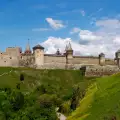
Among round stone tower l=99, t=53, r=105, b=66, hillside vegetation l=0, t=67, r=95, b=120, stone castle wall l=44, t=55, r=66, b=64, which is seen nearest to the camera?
hillside vegetation l=0, t=67, r=95, b=120

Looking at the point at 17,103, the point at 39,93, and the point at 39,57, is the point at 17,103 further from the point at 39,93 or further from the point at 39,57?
the point at 39,57

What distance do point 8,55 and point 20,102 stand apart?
70.3m

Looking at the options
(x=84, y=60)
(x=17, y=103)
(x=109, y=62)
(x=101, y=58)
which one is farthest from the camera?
(x=109, y=62)

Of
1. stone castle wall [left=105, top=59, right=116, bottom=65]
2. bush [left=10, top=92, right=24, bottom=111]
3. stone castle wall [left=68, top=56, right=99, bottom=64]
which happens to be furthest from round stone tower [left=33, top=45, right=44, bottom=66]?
bush [left=10, top=92, right=24, bottom=111]

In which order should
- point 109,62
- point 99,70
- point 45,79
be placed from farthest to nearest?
1. point 109,62
2. point 99,70
3. point 45,79

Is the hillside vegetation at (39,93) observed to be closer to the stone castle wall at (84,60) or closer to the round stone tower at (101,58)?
the stone castle wall at (84,60)

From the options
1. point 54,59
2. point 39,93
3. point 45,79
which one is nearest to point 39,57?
point 54,59

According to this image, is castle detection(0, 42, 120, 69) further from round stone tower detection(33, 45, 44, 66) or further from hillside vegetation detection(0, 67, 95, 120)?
hillside vegetation detection(0, 67, 95, 120)

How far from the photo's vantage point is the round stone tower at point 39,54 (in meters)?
121

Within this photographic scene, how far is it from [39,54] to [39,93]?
167 feet

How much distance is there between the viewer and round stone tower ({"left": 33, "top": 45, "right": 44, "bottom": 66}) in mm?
121375

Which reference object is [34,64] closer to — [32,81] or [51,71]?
[51,71]

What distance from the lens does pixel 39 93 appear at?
71.8 meters

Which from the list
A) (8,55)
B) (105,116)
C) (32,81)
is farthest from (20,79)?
(105,116)
